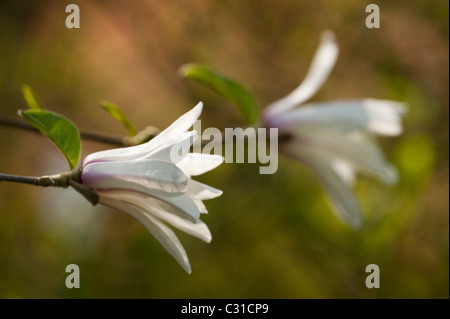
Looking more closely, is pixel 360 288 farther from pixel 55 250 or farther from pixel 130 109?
pixel 130 109

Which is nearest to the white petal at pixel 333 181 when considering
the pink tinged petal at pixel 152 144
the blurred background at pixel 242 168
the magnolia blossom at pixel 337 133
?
the magnolia blossom at pixel 337 133

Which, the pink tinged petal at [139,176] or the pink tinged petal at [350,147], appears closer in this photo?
the pink tinged petal at [139,176]

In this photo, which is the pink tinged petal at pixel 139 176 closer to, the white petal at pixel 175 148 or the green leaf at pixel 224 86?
the white petal at pixel 175 148

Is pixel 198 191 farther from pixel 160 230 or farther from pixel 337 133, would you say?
pixel 337 133

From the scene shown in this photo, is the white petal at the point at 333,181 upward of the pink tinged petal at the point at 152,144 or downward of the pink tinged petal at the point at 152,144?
upward

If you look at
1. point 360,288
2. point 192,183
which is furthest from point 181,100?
point 192,183

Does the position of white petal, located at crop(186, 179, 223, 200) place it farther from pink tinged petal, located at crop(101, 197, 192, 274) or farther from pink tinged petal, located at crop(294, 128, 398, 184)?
pink tinged petal, located at crop(294, 128, 398, 184)

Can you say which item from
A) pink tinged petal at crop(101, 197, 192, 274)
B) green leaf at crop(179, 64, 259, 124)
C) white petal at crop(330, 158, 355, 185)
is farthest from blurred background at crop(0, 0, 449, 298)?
pink tinged petal at crop(101, 197, 192, 274)
